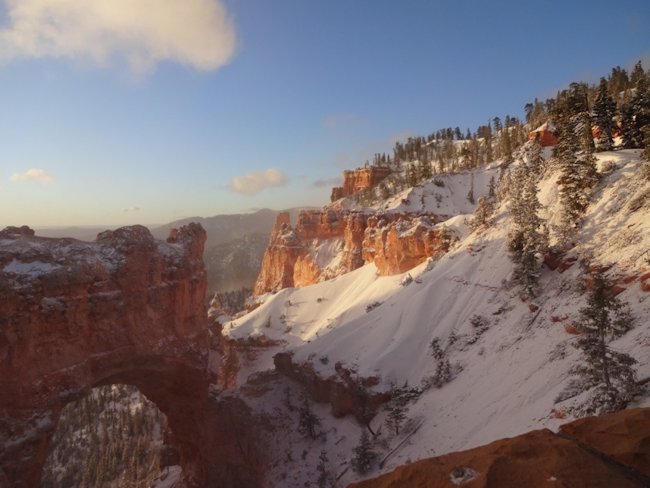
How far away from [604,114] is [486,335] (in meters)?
33.3

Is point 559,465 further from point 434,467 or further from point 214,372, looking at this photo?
point 214,372

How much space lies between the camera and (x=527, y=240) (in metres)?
34.2

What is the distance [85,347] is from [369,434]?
20.1m

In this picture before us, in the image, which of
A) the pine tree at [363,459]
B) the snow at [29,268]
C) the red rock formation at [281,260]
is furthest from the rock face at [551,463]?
the red rock formation at [281,260]

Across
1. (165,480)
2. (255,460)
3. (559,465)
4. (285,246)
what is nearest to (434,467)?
(559,465)

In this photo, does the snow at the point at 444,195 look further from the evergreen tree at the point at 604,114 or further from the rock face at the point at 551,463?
the rock face at the point at 551,463

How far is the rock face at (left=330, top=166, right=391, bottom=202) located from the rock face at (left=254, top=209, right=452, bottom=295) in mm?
37493

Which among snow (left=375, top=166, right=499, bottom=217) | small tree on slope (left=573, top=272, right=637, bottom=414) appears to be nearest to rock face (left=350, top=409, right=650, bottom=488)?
small tree on slope (left=573, top=272, right=637, bottom=414)

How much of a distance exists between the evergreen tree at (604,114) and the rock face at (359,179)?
8631 cm

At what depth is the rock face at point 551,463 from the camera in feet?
19.8

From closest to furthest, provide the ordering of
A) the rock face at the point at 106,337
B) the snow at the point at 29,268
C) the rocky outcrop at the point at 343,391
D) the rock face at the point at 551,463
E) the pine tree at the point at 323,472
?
the rock face at the point at 551,463, the rock face at the point at 106,337, the snow at the point at 29,268, the pine tree at the point at 323,472, the rocky outcrop at the point at 343,391

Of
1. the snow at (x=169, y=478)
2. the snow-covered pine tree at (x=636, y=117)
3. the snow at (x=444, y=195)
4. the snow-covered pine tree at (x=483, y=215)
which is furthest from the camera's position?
the snow at (x=444, y=195)

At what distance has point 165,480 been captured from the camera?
1398 inches

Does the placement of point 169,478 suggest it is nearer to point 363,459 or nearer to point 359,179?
point 363,459
